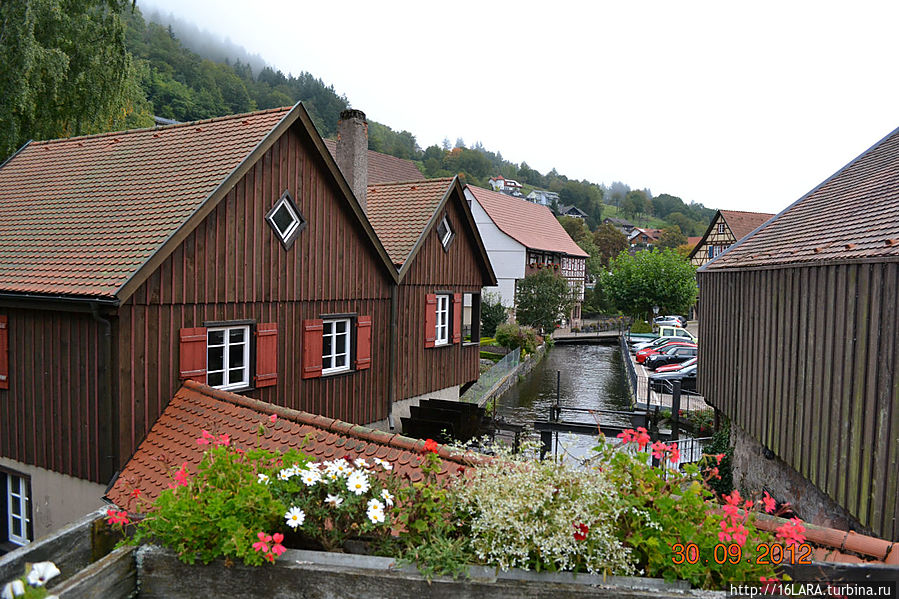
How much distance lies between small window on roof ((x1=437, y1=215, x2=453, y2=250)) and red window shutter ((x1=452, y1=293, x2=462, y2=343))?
134cm

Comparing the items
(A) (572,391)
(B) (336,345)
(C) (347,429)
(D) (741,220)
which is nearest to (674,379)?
(A) (572,391)

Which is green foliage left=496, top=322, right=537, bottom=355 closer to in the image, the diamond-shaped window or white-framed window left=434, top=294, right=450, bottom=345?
white-framed window left=434, top=294, right=450, bottom=345

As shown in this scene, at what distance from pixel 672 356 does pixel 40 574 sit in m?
31.5

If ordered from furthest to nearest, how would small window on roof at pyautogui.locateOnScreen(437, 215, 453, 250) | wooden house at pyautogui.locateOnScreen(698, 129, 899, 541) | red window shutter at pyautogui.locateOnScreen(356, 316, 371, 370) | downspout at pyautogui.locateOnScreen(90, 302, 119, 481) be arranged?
small window on roof at pyautogui.locateOnScreen(437, 215, 453, 250) → red window shutter at pyautogui.locateOnScreen(356, 316, 371, 370) → downspout at pyautogui.locateOnScreen(90, 302, 119, 481) → wooden house at pyautogui.locateOnScreen(698, 129, 899, 541)

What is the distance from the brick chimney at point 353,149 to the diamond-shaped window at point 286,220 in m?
3.56

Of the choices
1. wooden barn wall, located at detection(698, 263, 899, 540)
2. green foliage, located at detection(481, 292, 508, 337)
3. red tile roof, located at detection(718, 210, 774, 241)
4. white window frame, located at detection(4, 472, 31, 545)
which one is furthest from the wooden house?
red tile roof, located at detection(718, 210, 774, 241)

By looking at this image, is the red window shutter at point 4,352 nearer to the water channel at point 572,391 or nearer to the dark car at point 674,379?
the water channel at point 572,391

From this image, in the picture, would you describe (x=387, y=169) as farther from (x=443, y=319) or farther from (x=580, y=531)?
(x=580, y=531)

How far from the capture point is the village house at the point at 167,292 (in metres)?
8.16

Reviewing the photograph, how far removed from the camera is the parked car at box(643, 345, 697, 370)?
1236 inches

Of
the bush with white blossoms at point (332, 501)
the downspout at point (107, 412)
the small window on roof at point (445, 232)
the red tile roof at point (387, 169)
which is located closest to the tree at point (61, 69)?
the small window on roof at point (445, 232)

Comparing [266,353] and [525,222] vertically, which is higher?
[525,222]

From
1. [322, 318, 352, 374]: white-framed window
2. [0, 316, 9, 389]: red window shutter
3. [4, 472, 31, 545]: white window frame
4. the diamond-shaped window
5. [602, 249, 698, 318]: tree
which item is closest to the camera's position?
[0, 316, 9, 389]: red window shutter

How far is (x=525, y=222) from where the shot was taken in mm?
49406
